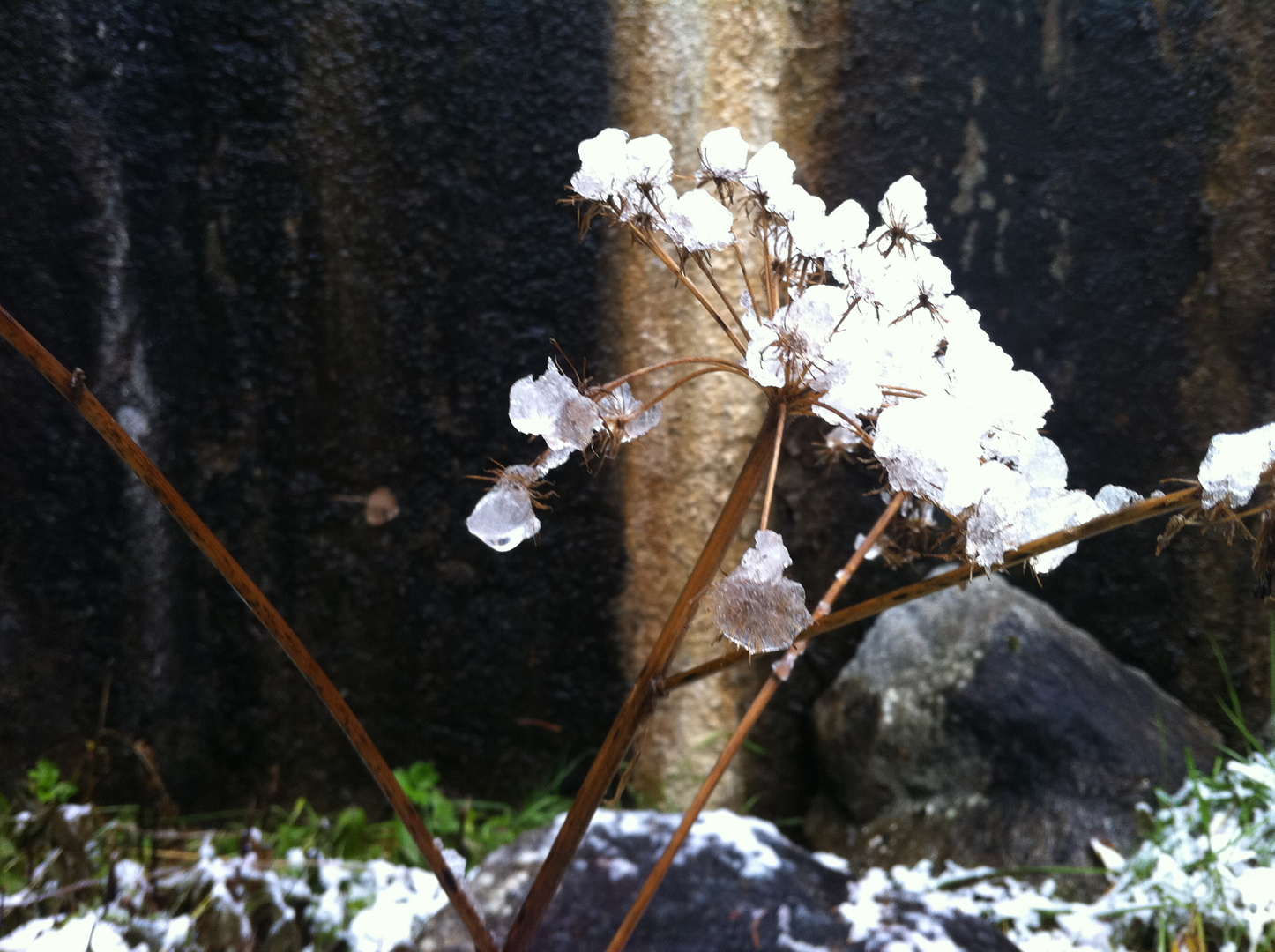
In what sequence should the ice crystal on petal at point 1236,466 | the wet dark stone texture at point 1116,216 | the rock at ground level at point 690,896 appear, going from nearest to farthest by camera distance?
the ice crystal on petal at point 1236,466, the rock at ground level at point 690,896, the wet dark stone texture at point 1116,216

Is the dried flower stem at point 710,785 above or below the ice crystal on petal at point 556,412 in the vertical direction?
below

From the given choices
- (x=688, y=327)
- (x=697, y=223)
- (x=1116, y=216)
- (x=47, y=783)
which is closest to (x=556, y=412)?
(x=697, y=223)

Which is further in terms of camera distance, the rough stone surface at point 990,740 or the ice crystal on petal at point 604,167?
the rough stone surface at point 990,740

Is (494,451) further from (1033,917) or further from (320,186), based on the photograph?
(1033,917)

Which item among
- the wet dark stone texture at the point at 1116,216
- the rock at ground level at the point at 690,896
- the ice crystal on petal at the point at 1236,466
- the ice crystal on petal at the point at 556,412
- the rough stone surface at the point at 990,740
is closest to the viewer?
the ice crystal on petal at the point at 1236,466

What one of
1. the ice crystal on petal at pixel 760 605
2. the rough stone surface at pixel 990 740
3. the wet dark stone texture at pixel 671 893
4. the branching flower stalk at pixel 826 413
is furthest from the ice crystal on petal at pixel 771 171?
the rough stone surface at pixel 990 740

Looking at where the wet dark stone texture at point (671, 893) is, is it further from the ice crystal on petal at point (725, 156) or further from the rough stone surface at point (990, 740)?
the ice crystal on petal at point (725, 156)
